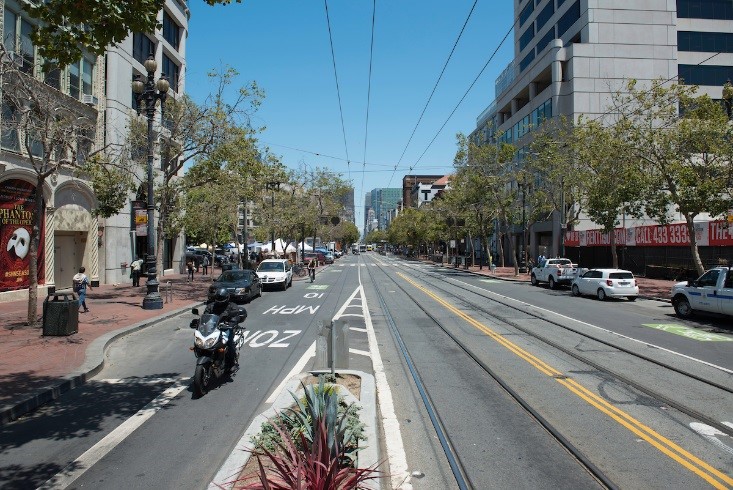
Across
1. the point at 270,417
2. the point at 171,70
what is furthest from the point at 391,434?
the point at 171,70

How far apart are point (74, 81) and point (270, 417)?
885 inches

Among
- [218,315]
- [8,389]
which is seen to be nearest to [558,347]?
[218,315]

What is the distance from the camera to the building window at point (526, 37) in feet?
199

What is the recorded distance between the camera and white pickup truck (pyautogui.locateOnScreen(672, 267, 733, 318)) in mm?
15570

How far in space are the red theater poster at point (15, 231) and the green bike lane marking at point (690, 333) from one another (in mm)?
21062

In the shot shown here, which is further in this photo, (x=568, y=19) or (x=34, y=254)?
(x=568, y=19)

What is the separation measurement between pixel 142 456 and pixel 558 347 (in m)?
9.10

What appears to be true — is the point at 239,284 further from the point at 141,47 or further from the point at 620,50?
the point at 620,50

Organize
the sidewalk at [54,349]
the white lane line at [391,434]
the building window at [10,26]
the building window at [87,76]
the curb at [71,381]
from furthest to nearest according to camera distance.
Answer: the building window at [87,76] → the building window at [10,26] → the sidewalk at [54,349] → the curb at [71,381] → the white lane line at [391,434]

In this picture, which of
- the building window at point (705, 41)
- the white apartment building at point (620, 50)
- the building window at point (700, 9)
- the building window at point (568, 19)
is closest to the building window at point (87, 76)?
the white apartment building at point (620, 50)

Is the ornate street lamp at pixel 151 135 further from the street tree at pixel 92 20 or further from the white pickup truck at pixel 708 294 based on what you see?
the white pickup truck at pixel 708 294

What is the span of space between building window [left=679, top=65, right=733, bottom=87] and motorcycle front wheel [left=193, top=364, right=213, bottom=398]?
5426 centimetres

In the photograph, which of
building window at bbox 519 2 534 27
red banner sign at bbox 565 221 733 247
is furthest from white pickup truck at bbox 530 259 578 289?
building window at bbox 519 2 534 27

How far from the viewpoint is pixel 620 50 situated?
47594 mm
